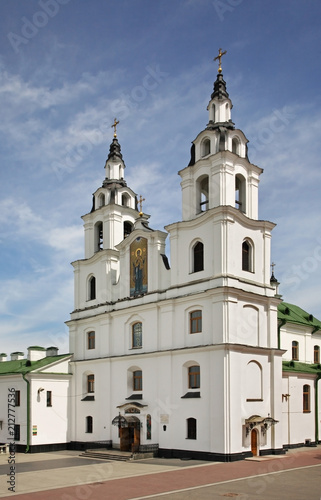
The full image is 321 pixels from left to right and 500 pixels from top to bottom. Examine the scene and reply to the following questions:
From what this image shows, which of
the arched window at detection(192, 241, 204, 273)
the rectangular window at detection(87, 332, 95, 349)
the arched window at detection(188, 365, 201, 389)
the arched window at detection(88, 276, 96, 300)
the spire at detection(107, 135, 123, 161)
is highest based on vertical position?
the spire at detection(107, 135, 123, 161)

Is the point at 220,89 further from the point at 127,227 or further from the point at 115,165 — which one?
the point at 127,227

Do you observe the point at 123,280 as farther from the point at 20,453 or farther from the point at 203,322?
the point at 20,453

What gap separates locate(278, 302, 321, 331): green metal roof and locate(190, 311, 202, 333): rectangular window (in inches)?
384

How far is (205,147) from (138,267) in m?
9.04

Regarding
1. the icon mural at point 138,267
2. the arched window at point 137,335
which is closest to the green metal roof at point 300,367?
the arched window at point 137,335

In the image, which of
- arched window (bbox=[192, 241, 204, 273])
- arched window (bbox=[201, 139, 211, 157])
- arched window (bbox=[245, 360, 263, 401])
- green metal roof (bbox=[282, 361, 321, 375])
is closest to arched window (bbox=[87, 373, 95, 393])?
arched window (bbox=[192, 241, 204, 273])

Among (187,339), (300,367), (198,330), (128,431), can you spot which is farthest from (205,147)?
(128,431)

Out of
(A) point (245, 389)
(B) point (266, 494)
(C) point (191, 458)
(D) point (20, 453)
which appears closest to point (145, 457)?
(C) point (191, 458)

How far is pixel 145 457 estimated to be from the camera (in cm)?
3262

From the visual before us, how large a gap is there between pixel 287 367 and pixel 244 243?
10.2 meters

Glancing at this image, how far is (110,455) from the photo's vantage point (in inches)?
1325

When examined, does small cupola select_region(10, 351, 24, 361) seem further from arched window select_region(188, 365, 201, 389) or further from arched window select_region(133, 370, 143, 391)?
arched window select_region(188, 365, 201, 389)

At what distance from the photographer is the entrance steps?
32750 mm

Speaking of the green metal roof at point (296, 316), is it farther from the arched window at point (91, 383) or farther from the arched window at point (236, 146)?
the arched window at point (91, 383)
